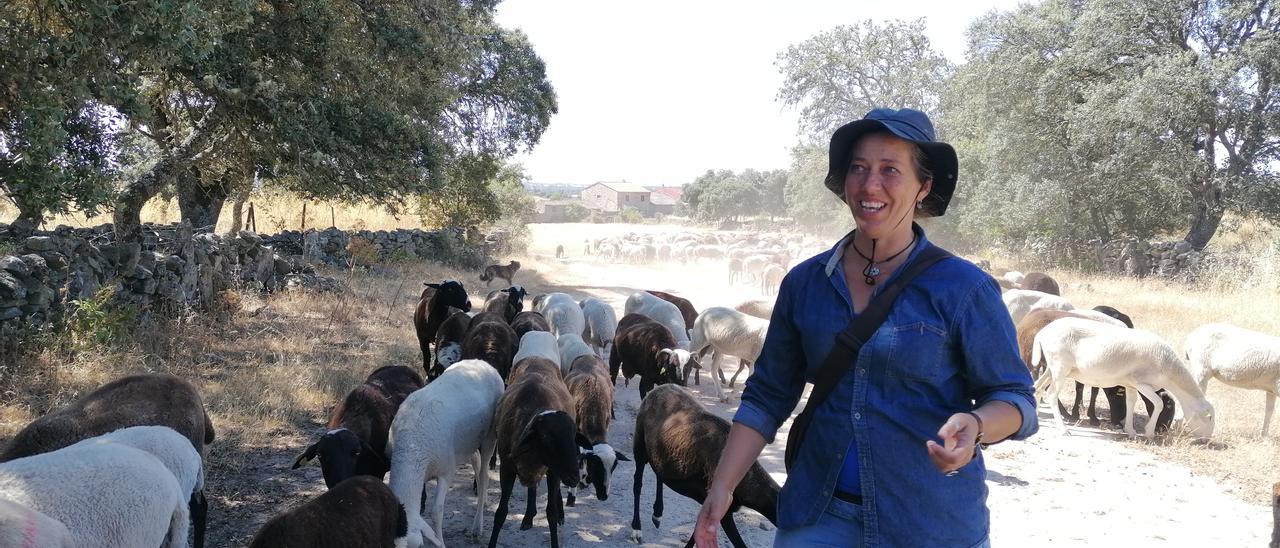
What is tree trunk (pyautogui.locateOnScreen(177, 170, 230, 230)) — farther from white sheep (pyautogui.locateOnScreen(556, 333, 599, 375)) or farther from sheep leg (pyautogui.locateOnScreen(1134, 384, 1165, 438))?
sheep leg (pyautogui.locateOnScreen(1134, 384, 1165, 438))

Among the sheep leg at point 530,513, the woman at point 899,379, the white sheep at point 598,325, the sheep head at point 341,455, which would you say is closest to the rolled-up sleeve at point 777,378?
the woman at point 899,379

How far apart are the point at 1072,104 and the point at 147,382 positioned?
24849 mm

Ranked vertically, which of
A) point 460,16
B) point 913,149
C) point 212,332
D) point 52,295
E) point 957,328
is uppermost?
point 460,16

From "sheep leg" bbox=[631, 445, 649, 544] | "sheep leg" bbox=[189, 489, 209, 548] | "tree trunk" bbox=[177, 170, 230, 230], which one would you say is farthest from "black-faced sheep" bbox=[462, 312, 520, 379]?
"tree trunk" bbox=[177, 170, 230, 230]

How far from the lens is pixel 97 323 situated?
8.31 meters

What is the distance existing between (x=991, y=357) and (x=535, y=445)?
3881 mm

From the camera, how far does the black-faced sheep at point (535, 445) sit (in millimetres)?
5293

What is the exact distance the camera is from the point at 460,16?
12.3m

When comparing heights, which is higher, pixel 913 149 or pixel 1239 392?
pixel 913 149

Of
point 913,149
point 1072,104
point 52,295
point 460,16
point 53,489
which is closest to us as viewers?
point 913,149

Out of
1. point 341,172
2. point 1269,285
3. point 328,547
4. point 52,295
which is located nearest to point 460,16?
point 341,172

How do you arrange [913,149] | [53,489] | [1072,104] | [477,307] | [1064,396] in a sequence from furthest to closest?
[1072,104] → [477,307] → [1064,396] → [53,489] → [913,149]

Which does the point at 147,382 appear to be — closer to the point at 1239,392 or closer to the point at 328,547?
the point at 328,547

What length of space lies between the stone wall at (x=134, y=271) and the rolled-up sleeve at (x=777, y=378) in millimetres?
8069
